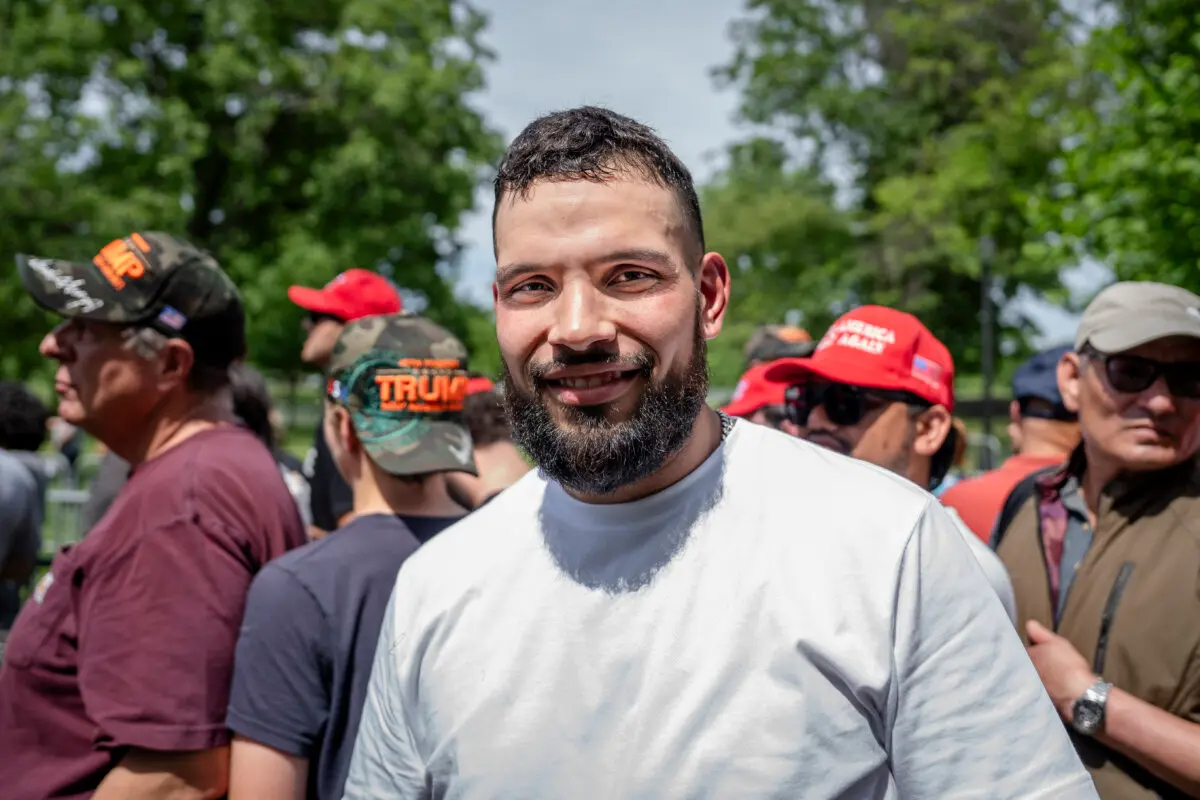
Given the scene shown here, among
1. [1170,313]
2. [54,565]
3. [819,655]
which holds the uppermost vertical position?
[1170,313]

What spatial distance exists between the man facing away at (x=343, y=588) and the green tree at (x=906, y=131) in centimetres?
1972

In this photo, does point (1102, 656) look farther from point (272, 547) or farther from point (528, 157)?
point (272, 547)

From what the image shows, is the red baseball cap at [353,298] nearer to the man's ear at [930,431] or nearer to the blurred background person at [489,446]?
the blurred background person at [489,446]

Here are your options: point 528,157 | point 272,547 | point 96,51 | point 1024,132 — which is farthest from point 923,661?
point 96,51

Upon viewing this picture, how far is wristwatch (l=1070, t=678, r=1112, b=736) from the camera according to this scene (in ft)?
7.84

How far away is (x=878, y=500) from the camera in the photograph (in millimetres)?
1647

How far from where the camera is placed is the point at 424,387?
2.84 meters

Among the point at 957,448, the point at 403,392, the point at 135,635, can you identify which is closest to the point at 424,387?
the point at 403,392

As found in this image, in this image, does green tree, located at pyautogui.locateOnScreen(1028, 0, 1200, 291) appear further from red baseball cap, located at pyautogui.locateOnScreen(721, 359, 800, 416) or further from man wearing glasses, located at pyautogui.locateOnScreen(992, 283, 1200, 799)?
man wearing glasses, located at pyautogui.locateOnScreen(992, 283, 1200, 799)

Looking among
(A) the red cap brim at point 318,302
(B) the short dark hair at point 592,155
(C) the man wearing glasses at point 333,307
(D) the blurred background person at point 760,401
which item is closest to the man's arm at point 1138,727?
(B) the short dark hair at point 592,155

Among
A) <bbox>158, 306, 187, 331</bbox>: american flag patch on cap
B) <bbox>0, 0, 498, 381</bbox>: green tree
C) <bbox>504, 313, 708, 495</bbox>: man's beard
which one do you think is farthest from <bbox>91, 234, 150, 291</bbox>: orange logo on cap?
<bbox>0, 0, 498, 381</bbox>: green tree

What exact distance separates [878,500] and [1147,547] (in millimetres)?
1279

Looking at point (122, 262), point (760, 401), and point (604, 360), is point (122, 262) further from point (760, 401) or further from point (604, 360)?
point (760, 401)

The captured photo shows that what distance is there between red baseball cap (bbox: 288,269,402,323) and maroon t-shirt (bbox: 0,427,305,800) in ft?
8.36
